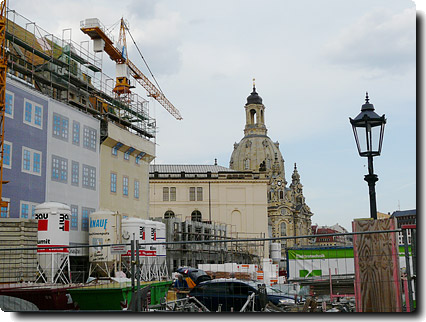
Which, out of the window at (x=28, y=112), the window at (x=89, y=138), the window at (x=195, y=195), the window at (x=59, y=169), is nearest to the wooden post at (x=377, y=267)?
the window at (x=28, y=112)

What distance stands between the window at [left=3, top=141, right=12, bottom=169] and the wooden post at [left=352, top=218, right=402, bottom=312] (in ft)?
79.7

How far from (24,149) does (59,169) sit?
3842 millimetres

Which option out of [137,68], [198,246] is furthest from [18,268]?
[137,68]

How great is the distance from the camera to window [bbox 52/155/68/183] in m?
35.2

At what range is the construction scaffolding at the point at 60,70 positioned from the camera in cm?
3622

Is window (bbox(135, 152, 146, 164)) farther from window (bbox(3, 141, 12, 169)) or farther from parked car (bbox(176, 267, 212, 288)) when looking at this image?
window (bbox(3, 141, 12, 169))

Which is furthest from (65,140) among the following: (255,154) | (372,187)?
(255,154)

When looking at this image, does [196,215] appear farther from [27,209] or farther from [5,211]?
[5,211]

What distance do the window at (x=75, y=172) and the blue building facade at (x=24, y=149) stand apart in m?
3.43

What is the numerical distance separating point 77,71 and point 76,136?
6.62 meters

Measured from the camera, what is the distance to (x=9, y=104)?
1226 inches

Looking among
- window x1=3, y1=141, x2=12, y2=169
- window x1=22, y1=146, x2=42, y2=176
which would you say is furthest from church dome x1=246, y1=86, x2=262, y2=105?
window x1=3, y1=141, x2=12, y2=169

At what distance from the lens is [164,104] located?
10169 cm

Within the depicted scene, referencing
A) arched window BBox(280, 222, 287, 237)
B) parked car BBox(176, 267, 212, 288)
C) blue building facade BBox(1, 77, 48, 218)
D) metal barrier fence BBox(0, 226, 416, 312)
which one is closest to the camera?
metal barrier fence BBox(0, 226, 416, 312)
